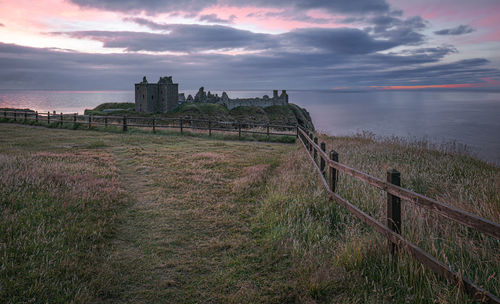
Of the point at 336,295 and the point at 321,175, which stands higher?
the point at 321,175

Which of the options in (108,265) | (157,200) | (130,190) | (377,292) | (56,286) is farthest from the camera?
(130,190)

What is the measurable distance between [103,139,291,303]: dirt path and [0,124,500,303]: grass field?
0.03 m

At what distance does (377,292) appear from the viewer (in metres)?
3.59

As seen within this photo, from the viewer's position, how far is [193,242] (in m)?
5.56

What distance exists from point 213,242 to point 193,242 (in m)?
0.39

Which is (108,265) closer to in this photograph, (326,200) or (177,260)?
(177,260)

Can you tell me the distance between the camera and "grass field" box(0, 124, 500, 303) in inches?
150

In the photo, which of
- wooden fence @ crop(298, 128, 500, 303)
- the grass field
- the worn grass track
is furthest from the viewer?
the worn grass track

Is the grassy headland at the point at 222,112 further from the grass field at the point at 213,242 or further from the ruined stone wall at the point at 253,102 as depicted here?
the grass field at the point at 213,242

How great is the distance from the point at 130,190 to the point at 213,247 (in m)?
4.50

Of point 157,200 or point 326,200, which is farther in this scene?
point 157,200

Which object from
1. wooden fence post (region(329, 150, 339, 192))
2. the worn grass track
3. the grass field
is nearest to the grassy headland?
the worn grass track

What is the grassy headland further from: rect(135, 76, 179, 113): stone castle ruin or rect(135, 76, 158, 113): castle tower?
rect(135, 76, 158, 113): castle tower

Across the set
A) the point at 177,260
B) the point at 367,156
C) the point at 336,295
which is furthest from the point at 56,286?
the point at 367,156
